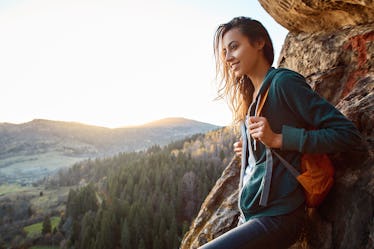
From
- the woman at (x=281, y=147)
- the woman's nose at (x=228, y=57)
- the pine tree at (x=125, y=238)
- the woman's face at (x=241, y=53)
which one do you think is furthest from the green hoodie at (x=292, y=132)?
the pine tree at (x=125, y=238)

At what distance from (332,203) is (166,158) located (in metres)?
94.5

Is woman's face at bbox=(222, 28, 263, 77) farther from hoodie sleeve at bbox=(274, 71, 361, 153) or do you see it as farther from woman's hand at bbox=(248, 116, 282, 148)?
woman's hand at bbox=(248, 116, 282, 148)

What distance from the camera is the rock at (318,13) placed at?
4.29m

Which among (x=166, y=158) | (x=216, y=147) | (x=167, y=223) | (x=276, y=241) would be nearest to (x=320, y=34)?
(x=276, y=241)

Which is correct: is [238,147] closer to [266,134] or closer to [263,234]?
[266,134]

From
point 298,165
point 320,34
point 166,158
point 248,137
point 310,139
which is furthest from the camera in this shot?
point 166,158

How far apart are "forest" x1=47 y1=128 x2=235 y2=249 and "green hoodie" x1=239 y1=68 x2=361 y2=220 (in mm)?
53634

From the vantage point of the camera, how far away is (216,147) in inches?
4333

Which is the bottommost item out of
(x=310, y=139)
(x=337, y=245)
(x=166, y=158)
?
(x=166, y=158)

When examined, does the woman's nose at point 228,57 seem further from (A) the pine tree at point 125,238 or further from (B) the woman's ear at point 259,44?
(A) the pine tree at point 125,238

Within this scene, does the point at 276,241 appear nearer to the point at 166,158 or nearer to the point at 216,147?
the point at 166,158

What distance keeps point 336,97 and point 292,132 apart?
9.99 ft

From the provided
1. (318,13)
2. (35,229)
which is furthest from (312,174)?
(35,229)

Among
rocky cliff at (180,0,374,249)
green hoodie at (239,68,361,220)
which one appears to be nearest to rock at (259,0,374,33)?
rocky cliff at (180,0,374,249)
